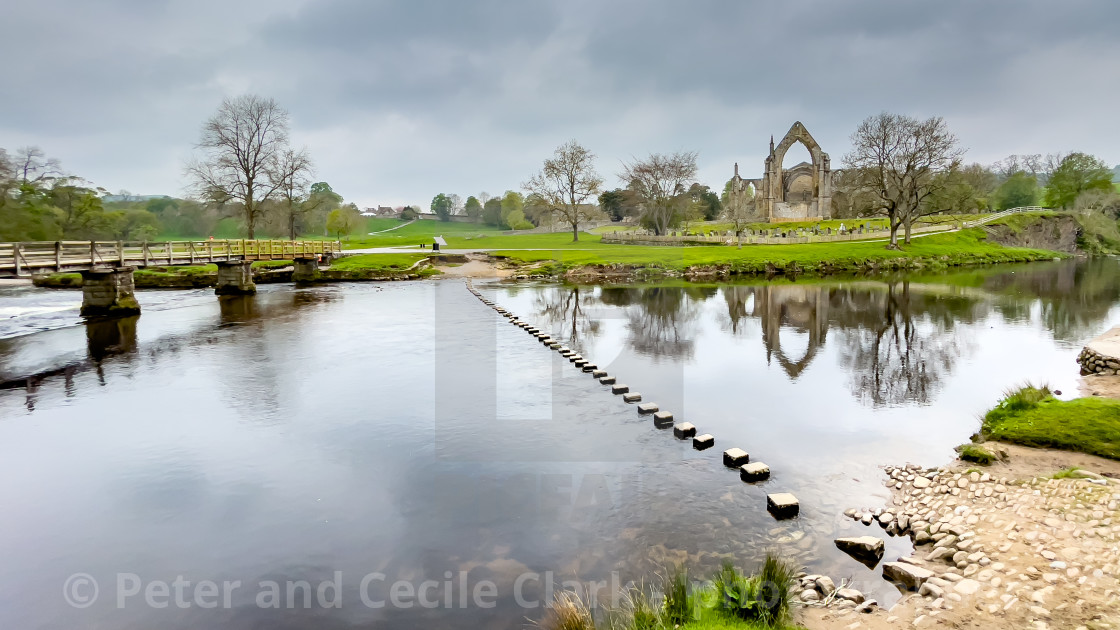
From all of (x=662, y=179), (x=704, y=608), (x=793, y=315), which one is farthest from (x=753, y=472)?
(x=662, y=179)

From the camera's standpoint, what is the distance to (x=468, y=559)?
7.25m

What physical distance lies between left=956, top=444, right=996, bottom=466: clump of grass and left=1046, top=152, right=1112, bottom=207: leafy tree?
336 ft

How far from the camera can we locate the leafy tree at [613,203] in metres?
113

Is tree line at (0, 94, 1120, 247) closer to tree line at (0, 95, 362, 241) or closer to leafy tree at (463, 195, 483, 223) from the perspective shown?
tree line at (0, 95, 362, 241)

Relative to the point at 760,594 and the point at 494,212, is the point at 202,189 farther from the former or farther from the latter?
the point at 494,212

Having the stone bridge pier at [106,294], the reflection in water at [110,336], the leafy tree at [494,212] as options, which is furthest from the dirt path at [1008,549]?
the leafy tree at [494,212]

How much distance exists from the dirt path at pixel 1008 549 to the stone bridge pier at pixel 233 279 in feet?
140

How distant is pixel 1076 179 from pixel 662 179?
64249 millimetres

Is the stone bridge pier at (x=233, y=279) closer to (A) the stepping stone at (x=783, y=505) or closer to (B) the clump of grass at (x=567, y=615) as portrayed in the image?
(B) the clump of grass at (x=567, y=615)

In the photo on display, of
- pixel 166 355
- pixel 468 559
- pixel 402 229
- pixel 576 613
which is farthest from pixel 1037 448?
pixel 402 229

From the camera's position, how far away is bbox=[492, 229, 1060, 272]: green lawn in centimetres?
5103

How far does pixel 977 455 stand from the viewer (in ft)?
30.9

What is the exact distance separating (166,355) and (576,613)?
68.0 feet

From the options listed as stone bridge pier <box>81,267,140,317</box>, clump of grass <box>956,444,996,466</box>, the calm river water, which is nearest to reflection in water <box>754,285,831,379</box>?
the calm river water
